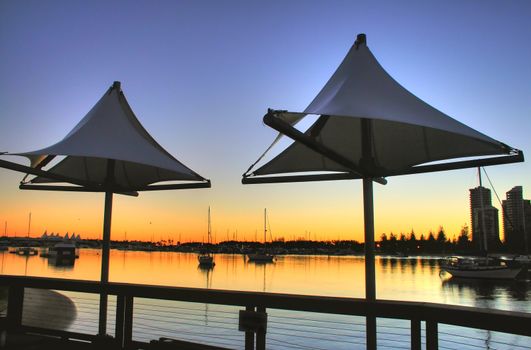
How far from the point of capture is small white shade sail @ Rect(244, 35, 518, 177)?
13.9 feet

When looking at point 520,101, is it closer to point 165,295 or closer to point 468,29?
point 468,29

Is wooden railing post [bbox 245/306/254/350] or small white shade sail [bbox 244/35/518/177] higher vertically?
small white shade sail [bbox 244/35/518/177]

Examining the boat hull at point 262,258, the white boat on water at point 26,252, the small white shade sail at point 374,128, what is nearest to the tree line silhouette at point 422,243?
the boat hull at point 262,258

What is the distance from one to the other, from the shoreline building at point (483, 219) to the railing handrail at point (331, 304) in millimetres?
40273

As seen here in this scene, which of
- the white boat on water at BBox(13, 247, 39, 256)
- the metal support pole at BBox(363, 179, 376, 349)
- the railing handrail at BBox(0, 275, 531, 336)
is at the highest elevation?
the metal support pole at BBox(363, 179, 376, 349)

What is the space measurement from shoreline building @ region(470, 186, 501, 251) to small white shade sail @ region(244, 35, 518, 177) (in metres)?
37.4

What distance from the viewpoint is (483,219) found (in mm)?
43812

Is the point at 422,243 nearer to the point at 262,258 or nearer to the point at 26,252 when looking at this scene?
the point at 262,258

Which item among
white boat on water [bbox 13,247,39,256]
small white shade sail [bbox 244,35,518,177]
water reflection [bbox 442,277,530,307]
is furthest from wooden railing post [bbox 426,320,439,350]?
white boat on water [bbox 13,247,39,256]

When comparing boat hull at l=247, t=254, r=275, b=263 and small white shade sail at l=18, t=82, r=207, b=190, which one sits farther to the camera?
boat hull at l=247, t=254, r=275, b=263

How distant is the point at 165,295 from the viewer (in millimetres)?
3963

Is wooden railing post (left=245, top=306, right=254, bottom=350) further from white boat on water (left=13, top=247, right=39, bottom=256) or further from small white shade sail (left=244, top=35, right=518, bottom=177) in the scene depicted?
white boat on water (left=13, top=247, right=39, bottom=256)

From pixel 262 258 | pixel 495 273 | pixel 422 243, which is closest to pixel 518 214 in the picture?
pixel 262 258

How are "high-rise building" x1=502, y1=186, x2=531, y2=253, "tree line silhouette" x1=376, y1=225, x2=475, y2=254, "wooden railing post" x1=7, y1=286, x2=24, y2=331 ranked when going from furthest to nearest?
"tree line silhouette" x1=376, y1=225, x2=475, y2=254, "high-rise building" x1=502, y1=186, x2=531, y2=253, "wooden railing post" x1=7, y1=286, x2=24, y2=331
